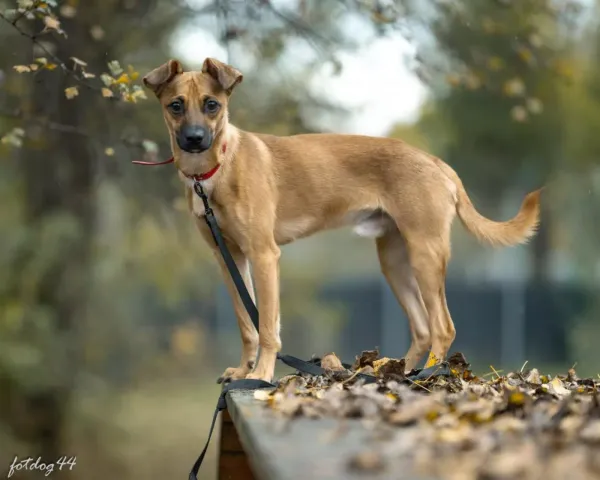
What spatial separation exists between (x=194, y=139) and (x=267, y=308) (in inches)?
26.0

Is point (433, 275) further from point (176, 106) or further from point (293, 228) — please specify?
point (176, 106)

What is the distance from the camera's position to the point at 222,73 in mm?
3043

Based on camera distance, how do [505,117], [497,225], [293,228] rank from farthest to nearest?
[505,117], [497,225], [293,228]

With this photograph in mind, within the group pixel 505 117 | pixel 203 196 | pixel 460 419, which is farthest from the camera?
pixel 505 117

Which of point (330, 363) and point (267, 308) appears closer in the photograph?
point (267, 308)

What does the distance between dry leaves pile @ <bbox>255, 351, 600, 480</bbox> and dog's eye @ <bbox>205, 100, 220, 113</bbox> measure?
3.17 feet

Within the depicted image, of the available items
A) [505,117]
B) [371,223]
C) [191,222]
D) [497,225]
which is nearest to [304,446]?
[371,223]

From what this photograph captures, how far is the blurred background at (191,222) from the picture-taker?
5719 millimetres

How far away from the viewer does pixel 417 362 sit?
3.55 m

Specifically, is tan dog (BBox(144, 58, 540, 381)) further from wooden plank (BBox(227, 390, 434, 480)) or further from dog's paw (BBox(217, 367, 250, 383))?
wooden plank (BBox(227, 390, 434, 480))

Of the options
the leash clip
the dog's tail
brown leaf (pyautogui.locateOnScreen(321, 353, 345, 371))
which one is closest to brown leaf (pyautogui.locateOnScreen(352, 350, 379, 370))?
brown leaf (pyautogui.locateOnScreen(321, 353, 345, 371))

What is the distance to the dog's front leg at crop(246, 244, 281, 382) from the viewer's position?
9.84ft

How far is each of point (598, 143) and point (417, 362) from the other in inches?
215

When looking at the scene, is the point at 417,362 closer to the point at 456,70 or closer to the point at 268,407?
the point at 268,407
